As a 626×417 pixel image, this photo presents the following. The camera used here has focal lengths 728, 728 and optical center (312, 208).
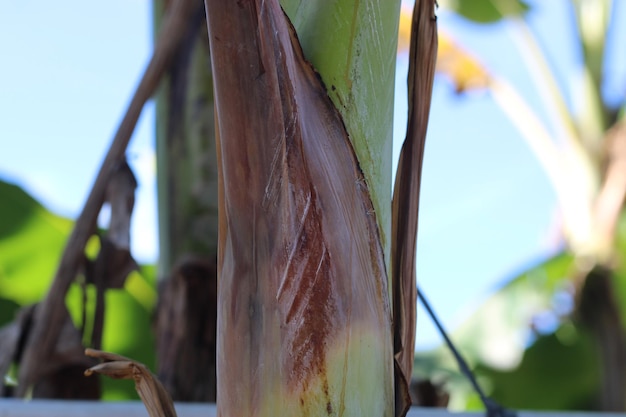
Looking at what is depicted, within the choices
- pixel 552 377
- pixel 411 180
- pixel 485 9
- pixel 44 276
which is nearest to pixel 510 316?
pixel 552 377

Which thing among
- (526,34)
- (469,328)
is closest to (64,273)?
(469,328)

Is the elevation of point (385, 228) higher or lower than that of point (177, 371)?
higher

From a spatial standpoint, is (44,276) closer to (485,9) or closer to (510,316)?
(510,316)

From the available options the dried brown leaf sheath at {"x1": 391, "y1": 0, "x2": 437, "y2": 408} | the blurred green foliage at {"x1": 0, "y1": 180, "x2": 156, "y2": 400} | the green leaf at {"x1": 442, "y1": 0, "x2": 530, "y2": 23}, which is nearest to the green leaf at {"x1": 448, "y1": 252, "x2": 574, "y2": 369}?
the green leaf at {"x1": 442, "y1": 0, "x2": 530, "y2": 23}

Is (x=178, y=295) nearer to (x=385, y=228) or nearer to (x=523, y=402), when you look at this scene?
(x=385, y=228)

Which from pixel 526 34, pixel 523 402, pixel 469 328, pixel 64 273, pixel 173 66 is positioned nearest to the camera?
pixel 64 273

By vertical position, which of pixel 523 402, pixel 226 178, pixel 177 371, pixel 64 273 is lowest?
pixel 523 402

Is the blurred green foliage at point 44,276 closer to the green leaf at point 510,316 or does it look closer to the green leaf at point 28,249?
the green leaf at point 28,249

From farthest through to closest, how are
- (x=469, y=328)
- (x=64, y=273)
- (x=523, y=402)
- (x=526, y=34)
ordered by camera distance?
1. (x=526, y=34)
2. (x=469, y=328)
3. (x=523, y=402)
4. (x=64, y=273)
